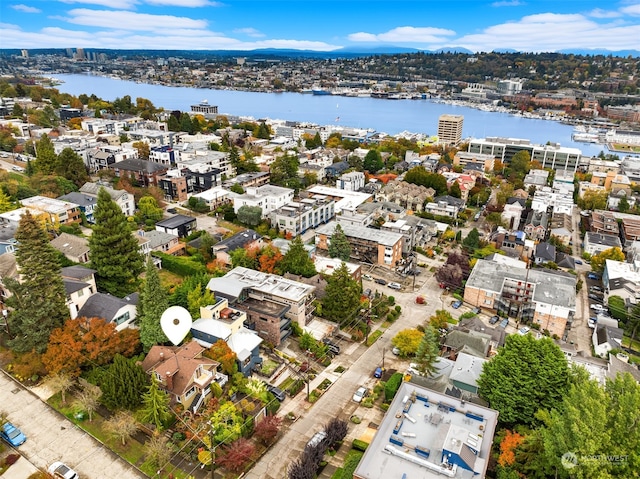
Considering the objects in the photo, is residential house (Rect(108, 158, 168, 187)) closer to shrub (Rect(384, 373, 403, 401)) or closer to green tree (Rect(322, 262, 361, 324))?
green tree (Rect(322, 262, 361, 324))

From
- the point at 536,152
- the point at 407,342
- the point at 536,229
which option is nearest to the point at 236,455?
the point at 407,342

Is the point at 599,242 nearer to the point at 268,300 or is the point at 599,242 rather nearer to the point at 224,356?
the point at 268,300

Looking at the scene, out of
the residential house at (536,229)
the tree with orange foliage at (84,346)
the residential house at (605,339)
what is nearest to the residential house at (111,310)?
the tree with orange foliage at (84,346)

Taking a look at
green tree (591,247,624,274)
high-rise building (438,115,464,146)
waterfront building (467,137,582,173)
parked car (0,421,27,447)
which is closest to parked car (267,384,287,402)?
parked car (0,421,27,447)

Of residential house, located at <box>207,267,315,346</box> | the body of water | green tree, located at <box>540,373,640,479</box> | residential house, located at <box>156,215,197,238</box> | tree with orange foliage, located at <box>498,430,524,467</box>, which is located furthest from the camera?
the body of water

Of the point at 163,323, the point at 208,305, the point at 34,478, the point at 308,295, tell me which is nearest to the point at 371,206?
the point at 308,295

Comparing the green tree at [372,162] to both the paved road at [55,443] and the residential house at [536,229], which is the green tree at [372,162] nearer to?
the residential house at [536,229]
